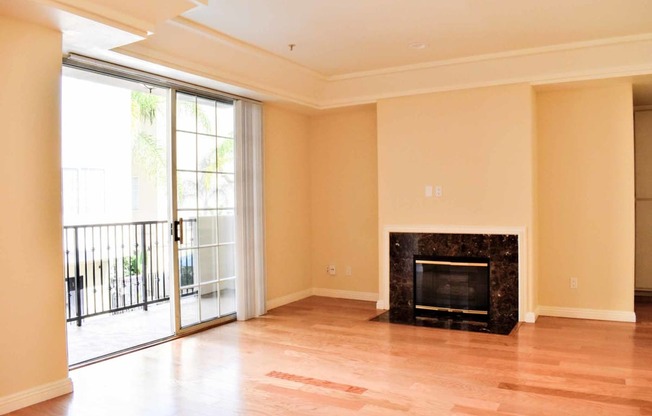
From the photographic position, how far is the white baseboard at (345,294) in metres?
6.34

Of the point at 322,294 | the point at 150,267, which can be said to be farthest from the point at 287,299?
the point at 150,267

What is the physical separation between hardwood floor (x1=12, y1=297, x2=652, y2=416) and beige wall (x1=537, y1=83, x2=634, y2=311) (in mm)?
413

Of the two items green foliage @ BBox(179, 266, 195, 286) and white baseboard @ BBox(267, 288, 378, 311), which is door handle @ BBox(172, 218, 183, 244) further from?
white baseboard @ BBox(267, 288, 378, 311)

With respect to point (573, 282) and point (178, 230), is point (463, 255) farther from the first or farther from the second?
point (178, 230)

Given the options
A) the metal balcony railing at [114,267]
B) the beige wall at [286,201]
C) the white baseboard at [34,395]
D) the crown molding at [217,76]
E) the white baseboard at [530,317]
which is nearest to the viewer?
the white baseboard at [34,395]

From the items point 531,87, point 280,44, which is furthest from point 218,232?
point 531,87

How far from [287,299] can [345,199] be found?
144 cm

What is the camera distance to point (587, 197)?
5.27 m

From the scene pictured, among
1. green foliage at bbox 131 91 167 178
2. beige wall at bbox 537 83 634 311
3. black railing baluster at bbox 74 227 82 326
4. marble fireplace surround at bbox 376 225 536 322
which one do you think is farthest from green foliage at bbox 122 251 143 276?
beige wall at bbox 537 83 634 311

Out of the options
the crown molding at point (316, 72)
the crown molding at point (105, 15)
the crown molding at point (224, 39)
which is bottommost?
the crown molding at point (105, 15)

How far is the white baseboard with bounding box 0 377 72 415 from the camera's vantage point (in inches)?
120

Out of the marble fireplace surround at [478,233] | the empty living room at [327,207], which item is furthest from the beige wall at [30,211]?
the marble fireplace surround at [478,233]

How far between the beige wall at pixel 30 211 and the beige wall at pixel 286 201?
110 inches

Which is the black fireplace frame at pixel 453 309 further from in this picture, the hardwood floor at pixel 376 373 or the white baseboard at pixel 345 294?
the white baseboard at pixel 345 294
